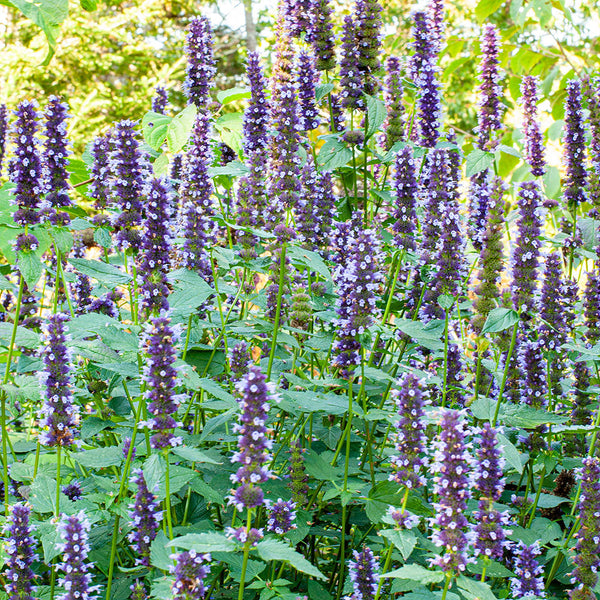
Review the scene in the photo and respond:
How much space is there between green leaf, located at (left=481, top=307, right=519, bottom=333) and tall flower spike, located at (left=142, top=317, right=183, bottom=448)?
142cm

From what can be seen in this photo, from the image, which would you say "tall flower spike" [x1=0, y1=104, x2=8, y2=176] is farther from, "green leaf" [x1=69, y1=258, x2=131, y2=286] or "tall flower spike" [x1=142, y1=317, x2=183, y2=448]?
"tall flower spike" [x1=142, y1=317, x2=183, y2=448]

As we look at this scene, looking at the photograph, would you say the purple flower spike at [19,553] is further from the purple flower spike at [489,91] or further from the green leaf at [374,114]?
the purple flower spike at [489,91]

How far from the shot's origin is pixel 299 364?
416cm

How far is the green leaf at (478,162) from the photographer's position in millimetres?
4012

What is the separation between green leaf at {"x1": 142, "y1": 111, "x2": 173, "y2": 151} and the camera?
2.92 meters

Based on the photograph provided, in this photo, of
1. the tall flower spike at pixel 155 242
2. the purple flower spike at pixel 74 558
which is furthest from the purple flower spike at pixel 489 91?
the purple flower spike at pixel 74 558

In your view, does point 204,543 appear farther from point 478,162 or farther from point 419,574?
point 478,162

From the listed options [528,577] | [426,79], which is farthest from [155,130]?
[528,577]

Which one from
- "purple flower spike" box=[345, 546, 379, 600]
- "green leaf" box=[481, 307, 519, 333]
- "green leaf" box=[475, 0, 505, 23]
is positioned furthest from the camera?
"green leaf" box=[475, 0, 505, 23]

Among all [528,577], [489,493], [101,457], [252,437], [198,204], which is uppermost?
[198,204]

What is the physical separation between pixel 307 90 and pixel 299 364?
72.1 inches

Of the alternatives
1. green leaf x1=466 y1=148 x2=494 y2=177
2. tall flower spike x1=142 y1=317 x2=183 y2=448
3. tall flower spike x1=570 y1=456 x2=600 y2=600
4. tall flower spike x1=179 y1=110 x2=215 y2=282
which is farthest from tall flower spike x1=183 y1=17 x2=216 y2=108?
tall flower spike x1=570 y1=456 x2=600 y2=600

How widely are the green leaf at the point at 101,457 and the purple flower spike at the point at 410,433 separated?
1.21 m

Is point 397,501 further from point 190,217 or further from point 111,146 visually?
point 111,146
